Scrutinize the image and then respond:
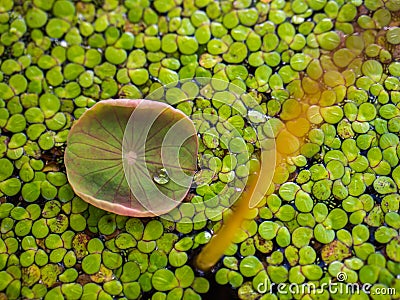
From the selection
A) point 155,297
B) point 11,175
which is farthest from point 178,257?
point 11,175

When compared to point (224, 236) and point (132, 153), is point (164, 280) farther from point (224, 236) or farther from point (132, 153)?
point (132, 153)

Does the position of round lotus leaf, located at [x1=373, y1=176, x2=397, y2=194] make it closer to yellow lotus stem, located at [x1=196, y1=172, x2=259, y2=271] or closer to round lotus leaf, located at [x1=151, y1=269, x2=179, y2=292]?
yellow lotus stem, located at [x1=196, y1=172, x2=259, y2=271]

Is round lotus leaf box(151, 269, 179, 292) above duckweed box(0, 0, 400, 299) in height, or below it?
below

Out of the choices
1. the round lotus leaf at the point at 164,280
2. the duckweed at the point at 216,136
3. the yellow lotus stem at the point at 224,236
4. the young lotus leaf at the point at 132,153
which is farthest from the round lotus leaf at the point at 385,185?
the round lotus leaf at the point at 164,280

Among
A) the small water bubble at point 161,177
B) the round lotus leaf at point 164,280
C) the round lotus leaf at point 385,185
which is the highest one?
the round lotus leaf at point 385,185

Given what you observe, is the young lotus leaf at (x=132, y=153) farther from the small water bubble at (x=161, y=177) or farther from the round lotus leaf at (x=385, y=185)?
the round lotus leaf at (x=385, y=185)

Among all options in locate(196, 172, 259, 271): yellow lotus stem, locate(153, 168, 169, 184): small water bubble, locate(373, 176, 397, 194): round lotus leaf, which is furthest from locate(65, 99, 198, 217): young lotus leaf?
locate(373, 176, 397, 194): round lotus leaf

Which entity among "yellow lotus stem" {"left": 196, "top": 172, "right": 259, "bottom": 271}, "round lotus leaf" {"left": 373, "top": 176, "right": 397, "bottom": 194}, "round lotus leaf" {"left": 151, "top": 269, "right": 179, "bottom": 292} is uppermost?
"round lotus leaf" {"left": 373, "top": 176, "right": 397, "bottom": 194}

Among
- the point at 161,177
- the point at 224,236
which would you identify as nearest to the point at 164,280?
the point at 224,236
